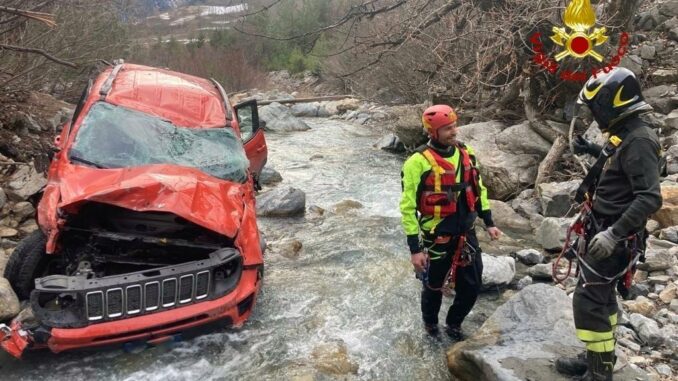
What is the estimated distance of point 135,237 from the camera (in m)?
4.24

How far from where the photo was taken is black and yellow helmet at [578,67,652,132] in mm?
2922

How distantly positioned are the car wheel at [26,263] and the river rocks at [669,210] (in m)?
5.91

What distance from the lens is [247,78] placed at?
32.9 metres

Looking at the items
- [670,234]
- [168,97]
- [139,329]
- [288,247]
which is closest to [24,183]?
[168,97]

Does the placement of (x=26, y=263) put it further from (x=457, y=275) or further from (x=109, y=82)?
(x=457, y=275)

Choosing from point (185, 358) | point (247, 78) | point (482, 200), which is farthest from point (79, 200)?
point (247, 78)

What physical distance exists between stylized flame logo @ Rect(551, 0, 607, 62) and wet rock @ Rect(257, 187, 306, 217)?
548 cm

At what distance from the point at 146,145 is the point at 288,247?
2.34 metres

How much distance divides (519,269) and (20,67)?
8442 millimetres

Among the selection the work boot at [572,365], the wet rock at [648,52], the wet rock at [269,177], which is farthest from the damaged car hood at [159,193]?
the wet rock at [648,52]

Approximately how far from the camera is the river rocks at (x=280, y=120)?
694 inches

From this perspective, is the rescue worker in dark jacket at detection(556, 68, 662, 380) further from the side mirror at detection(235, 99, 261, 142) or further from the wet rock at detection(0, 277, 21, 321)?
the side mirror at detection(235, 99, 261, 142)

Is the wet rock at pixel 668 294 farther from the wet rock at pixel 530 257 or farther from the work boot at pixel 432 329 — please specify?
the work boot at pixel 432 329

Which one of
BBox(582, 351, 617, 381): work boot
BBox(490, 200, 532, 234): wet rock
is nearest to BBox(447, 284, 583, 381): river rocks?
Answer: BBox(582, 351, 617, 381): work boot
